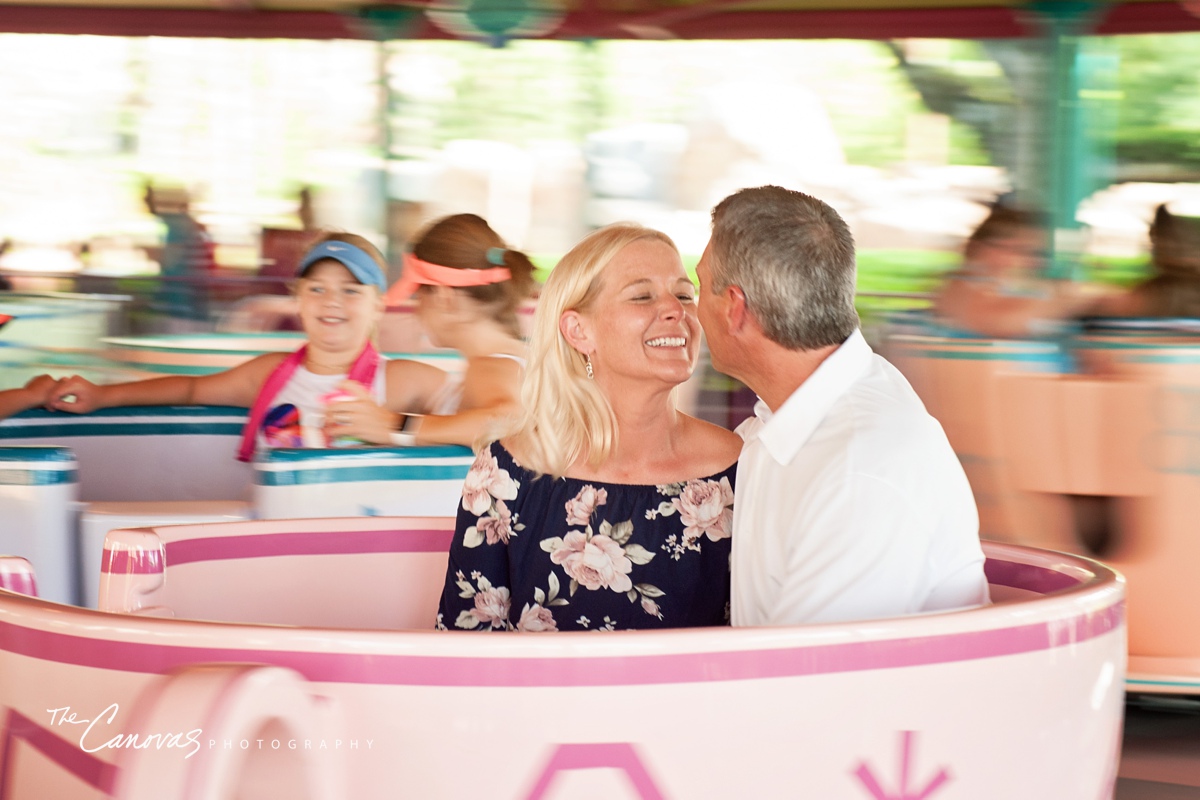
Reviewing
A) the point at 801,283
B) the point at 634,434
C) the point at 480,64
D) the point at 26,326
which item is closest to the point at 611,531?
the point at 634,434

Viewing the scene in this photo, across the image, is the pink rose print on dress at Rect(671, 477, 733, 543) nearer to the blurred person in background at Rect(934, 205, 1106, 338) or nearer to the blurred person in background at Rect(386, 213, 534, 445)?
the blurred person in background at Rect(386, 213, 534, 445)

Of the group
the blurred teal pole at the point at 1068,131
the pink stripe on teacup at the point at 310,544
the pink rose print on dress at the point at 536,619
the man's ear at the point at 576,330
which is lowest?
the pink rose print on dress at the point at 536,619

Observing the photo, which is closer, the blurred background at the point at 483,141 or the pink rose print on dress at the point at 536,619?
the pink rose print on dress at the point at 536,619

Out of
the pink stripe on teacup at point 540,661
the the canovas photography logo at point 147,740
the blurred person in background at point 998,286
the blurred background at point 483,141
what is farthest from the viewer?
the blurred background at point 483,141

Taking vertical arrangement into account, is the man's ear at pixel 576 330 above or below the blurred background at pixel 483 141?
below

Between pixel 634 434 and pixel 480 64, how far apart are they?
5647mm

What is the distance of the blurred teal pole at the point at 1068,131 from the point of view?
493 centimetres

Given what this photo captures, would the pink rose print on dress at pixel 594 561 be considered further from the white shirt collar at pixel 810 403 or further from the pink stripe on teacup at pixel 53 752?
the pink stripe on teacup at pixel 53 752

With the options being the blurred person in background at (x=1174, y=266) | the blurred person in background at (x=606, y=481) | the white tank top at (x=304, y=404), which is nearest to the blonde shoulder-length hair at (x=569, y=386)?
the blurred person in background at (x=606, y=481)

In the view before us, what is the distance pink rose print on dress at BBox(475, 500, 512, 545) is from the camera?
5.48ft

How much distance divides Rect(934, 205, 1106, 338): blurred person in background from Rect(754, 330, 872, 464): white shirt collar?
7.76 feet

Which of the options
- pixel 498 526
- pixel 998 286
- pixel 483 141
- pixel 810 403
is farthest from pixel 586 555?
pixel 483 141

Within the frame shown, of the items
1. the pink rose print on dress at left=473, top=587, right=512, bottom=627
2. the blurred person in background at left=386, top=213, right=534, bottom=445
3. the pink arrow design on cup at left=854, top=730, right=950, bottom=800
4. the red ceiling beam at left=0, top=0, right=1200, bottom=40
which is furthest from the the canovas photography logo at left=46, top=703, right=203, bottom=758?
the red ceiling beam at left=0, top=0, right=1200, bottom=40

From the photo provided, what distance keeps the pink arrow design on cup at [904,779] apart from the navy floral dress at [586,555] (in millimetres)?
630
